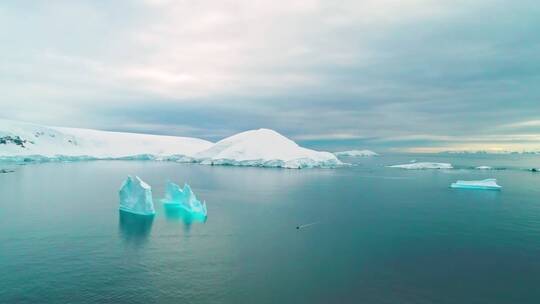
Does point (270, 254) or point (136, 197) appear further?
point (136, 197)

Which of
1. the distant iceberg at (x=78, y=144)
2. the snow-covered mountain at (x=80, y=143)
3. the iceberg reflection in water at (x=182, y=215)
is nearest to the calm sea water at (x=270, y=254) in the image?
the iceberg reflection in water at (x=182, y=215)

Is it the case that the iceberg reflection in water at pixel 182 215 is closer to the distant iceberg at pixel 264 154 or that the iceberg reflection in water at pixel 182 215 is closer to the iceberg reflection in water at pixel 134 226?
the iceberg reflection in water at pixel 134 226

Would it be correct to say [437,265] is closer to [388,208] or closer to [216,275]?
[216,275]

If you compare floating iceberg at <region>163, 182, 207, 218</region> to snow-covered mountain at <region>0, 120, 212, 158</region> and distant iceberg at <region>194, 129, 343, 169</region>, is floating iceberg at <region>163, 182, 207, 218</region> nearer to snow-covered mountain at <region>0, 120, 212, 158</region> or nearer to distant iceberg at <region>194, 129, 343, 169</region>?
distant iceberg at <region>194, 129, 343, 169</region>

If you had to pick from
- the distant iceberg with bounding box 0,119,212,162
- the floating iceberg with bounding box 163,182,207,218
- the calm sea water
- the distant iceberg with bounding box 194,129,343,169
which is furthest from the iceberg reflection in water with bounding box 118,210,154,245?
the distant iceberg with bounding box 0,119,212,162

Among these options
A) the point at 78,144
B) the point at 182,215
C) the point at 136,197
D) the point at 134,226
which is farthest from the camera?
the point at 78,144

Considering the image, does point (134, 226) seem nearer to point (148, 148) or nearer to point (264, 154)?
point (264, 154)

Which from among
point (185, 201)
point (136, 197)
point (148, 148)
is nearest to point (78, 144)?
point (148, 148)
